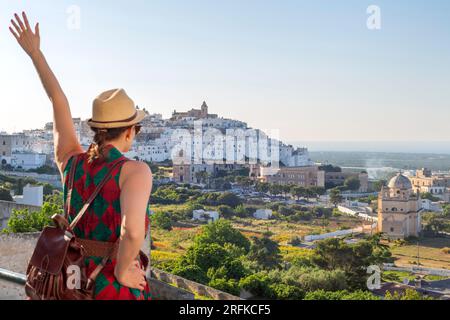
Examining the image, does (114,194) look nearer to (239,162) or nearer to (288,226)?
(288,226)

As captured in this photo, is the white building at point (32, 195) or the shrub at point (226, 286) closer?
the shrub at point (226, 286)

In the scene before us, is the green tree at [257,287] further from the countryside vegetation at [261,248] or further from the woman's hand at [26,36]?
the woman's hand at [26,36]

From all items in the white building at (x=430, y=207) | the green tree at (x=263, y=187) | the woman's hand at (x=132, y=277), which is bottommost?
the white building at (x=430, y=207)

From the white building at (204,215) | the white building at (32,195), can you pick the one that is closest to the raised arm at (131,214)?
the white building at (32,195)

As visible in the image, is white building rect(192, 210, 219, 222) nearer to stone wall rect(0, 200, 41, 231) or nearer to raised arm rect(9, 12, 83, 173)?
stone wall rect(0, 200, 41, 231)

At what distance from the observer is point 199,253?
952 cm

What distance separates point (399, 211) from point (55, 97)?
68.3ft

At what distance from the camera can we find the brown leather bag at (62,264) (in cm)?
91

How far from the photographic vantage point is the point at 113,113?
3.16ft

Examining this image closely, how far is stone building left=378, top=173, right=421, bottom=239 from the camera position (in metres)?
19.8

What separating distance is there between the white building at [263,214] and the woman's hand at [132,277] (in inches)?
744

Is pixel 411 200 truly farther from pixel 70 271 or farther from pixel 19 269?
pixel 70 271

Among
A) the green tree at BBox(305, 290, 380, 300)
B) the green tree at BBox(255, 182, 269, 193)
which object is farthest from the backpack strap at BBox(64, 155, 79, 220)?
the green tree at BBox(255, 182, 269, 193)

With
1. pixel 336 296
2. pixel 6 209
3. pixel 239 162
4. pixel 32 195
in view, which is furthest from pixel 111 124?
pixel 239 162
